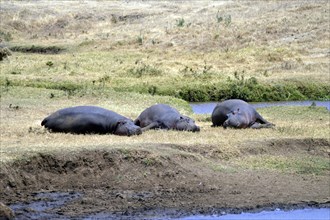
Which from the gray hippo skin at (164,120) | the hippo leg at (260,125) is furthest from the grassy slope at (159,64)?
the gray hippo skin at (164,120)

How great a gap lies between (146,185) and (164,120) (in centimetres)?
494

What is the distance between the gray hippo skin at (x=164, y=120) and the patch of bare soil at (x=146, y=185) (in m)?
3.16

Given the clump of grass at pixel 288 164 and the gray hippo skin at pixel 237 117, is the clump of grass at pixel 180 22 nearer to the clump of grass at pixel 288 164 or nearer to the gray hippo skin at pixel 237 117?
the gray hippo skin at pixel 237 117

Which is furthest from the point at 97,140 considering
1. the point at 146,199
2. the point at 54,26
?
the point at 54,26

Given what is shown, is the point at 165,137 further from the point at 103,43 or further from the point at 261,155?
the point at 103,43

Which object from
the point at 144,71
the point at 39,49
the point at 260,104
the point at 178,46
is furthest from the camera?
the point at 39,49

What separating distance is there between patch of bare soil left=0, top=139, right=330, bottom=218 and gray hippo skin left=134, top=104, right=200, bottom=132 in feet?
10.4

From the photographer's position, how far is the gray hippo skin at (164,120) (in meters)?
20.4

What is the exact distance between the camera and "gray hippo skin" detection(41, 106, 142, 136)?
19.4 meters

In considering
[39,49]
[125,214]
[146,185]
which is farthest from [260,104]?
[39,49]

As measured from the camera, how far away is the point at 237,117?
70.2ft

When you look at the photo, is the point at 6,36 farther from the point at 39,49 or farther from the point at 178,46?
the point at 178,46

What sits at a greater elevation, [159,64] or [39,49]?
[159,64]

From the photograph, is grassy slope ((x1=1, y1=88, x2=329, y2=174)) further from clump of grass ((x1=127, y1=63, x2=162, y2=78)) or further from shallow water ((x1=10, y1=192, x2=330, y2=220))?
Answer: clump of grass ((x1=127, y1=63, x2=162, y2=78))
